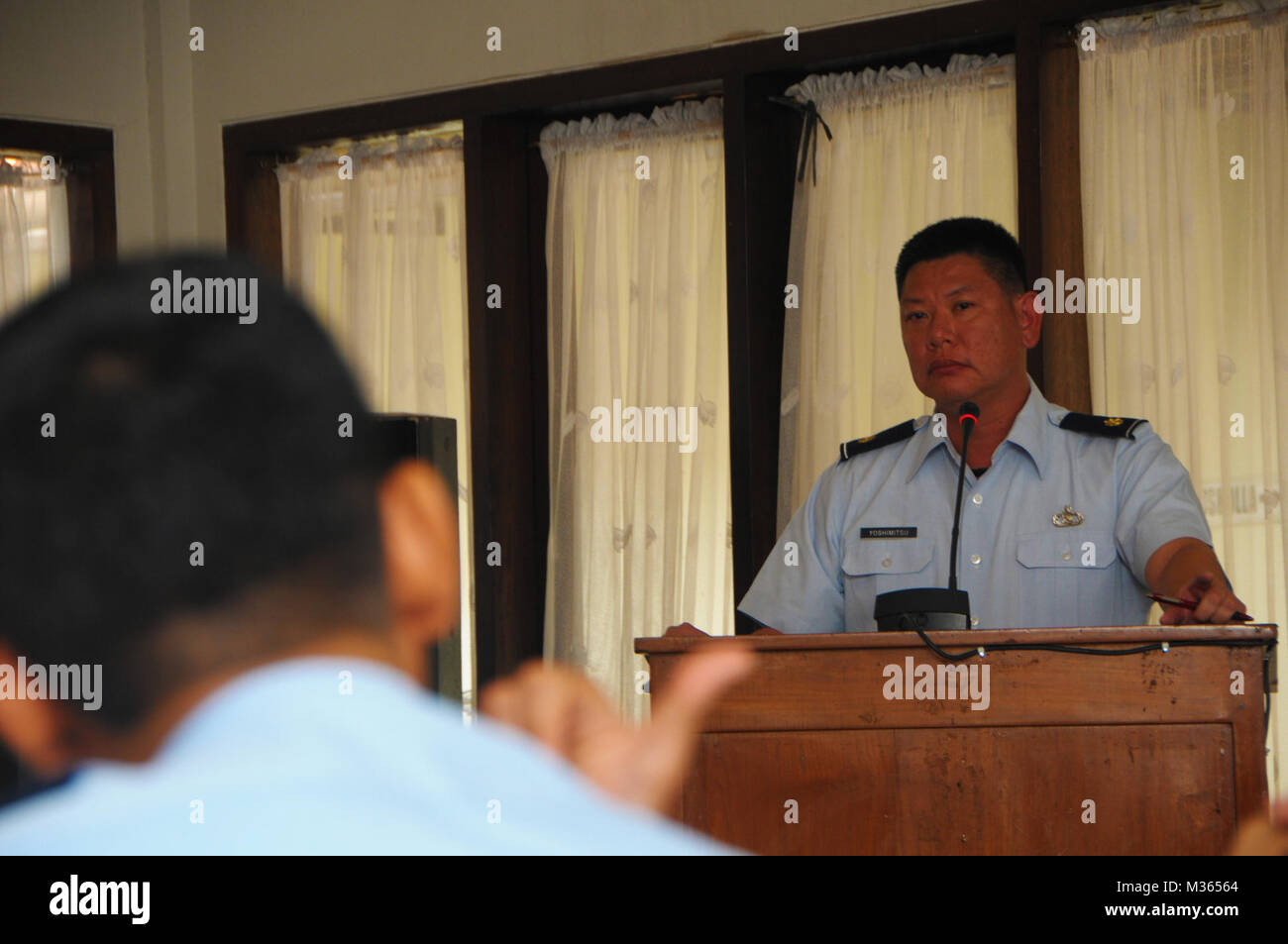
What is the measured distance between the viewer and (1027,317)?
2951mm

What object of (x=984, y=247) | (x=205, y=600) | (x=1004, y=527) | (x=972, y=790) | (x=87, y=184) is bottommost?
(x=972, y=790)

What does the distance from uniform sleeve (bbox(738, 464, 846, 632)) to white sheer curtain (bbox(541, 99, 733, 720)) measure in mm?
1169

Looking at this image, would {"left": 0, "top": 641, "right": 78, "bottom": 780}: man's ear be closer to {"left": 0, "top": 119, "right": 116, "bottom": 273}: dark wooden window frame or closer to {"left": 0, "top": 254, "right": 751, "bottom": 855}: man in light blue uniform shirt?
{"left": 0, "top": 254, "right": 751, "bottom": 855}: man in light blue uniform shirt

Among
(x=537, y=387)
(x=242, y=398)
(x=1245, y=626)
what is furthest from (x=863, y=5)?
(x=242, y=398)

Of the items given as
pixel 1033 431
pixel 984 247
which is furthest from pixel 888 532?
pixel 984 247

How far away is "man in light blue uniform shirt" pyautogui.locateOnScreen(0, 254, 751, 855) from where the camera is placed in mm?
508

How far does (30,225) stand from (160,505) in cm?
481

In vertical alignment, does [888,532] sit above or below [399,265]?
below

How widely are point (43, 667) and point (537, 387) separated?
4.06m

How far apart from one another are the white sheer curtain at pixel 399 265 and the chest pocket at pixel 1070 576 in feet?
7.31

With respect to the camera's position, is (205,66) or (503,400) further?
(205,66)

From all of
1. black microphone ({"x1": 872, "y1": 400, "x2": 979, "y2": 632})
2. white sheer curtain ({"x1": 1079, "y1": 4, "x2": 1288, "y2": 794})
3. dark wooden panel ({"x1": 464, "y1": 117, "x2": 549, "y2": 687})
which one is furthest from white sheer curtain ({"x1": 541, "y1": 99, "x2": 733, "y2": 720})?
black microphone ({"x1": 872, "y1": 400, "x2": 979, "y2": 632})

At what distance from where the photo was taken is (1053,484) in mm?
2809

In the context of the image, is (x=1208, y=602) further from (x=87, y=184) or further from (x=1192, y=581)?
(x=87, y=184)
